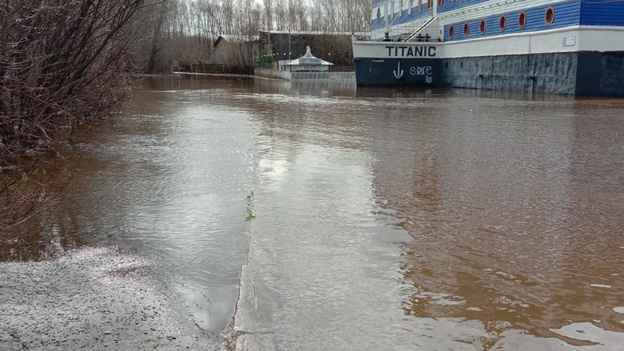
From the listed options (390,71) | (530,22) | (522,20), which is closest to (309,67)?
(390,71)

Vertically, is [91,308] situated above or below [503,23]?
below

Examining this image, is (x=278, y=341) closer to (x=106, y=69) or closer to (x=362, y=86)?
(x=106, y=69)

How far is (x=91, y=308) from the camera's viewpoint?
3541 mm

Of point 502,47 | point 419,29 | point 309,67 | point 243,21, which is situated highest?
point 243,21

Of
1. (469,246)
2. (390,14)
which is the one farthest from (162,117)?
(390,14)

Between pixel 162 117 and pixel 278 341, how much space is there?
1332 centimetres

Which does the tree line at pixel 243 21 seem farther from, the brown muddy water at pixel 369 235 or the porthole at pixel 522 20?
the brown muddy water at pixel 369 235

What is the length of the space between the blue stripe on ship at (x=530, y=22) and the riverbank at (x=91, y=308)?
86.2 feet

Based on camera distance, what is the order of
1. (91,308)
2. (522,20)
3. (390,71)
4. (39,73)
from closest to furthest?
(91,308) < (39,73) < (522,20) < (390,71)

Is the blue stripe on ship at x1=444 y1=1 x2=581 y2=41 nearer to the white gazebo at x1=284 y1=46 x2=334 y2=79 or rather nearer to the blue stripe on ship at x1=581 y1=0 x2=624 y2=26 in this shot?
the blue stripe on ship at x1=581 y1=0 x2=624 y2=26

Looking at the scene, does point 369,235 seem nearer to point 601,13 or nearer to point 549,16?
point 601,13

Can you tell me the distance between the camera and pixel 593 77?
26.1 m

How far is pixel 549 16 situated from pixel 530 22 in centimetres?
167

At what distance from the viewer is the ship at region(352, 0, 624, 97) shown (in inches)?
1022
